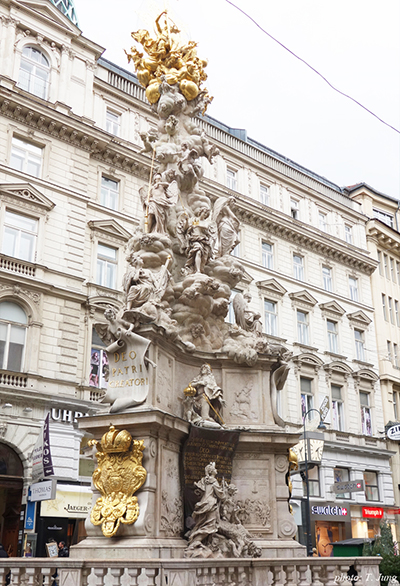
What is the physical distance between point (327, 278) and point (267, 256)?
5.01 m

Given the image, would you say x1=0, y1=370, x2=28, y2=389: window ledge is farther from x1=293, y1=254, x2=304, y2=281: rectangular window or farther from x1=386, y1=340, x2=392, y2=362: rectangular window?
x1=386, y1=340, x2=392, y2=362: rectangular window

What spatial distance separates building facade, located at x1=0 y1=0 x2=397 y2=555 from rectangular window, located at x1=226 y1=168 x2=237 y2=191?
65mm

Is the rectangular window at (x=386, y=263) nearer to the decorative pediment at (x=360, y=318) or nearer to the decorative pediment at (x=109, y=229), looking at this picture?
the decorative pediment at (x=360, y=318)

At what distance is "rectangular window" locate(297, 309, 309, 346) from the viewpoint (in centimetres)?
3158

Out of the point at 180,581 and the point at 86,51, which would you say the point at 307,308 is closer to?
the point at 86,51

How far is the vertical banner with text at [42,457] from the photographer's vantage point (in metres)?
17.4

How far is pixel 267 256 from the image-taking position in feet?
105

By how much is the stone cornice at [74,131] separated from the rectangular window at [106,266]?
4.05 metres

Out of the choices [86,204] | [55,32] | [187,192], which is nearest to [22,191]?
[86,204]

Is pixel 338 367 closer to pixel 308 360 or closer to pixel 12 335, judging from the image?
pixel 308 360

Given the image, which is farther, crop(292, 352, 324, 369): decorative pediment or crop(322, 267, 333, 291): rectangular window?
crop(322, 267, 333, 291): rectangular window

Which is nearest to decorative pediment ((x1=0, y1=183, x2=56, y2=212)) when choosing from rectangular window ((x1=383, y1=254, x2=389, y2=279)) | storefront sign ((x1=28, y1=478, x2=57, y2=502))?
storefront sign ((x1=28, y1=478, x2=57, y2=502))

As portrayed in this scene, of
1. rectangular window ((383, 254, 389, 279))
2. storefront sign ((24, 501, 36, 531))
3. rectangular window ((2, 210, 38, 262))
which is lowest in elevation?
storefront sign ((24, 501, 36, 531))

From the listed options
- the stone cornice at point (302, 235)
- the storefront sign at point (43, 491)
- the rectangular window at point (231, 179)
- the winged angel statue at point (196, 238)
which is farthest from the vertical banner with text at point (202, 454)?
the rectangular window at point (231, 179)
